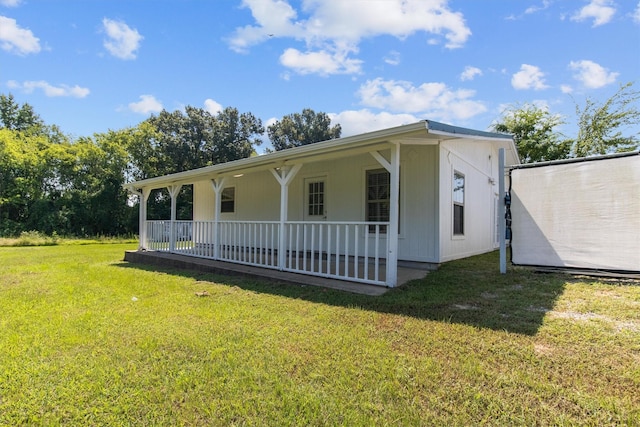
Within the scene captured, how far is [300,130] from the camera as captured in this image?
29.8 metres

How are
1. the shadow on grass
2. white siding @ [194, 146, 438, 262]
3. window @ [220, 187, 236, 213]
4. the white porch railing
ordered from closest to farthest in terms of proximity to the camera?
the shadow on grass → the white porch railing → white siding @ [194, 146, 438, 262] → window @ [220, 187, 236, 213]

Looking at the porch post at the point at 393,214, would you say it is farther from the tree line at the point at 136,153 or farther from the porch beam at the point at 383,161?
the tree line at the point at 136,153

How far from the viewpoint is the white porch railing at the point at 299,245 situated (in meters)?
5.55

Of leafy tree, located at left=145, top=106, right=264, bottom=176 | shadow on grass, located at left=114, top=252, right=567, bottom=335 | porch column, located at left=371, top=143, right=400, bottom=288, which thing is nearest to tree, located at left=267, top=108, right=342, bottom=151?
leafy tree, located at left=145, top=106, right=264, bottom=176

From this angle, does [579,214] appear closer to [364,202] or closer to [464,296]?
[464,296]

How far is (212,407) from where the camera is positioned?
6.89 ft

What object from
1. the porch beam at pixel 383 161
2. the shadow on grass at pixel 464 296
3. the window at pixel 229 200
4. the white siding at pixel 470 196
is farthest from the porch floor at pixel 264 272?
the window at pixel 229 200

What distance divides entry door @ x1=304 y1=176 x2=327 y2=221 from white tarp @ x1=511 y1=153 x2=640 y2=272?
409 cm

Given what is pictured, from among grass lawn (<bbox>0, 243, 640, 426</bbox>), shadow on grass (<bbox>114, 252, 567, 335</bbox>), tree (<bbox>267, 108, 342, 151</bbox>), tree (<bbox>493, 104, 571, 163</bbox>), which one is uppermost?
tree (<bbox>267, 108, 342, 151</bbox>)

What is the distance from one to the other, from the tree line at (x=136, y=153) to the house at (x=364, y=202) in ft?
36.7

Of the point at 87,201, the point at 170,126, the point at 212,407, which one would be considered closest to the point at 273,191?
the point at 212,407

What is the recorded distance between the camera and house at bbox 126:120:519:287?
5.20 m

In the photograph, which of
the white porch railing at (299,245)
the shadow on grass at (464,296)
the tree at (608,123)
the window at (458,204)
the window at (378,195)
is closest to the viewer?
the shadow on grass at (464,296)

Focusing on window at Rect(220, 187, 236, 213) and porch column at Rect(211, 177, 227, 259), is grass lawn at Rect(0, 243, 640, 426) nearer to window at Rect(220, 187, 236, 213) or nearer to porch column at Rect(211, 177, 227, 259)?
porch column at Rect(211, 177, 227, 259)
